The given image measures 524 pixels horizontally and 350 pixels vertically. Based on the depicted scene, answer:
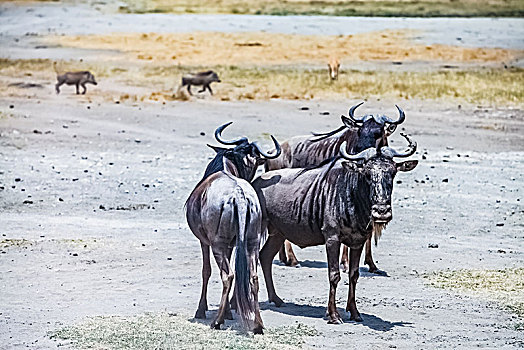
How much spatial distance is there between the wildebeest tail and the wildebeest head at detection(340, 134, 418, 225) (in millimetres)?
973

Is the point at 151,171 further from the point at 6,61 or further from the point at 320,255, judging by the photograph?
Answer: the point at 6,61

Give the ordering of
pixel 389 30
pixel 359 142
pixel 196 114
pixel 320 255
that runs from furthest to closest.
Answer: pixel 389 30 → pixel 196 114 → pixel 320 255 → pixel 359 142

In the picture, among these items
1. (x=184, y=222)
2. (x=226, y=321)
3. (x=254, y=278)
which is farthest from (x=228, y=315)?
(x=184, y=222)

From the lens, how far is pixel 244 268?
346 inches

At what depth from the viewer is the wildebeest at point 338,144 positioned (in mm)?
10953

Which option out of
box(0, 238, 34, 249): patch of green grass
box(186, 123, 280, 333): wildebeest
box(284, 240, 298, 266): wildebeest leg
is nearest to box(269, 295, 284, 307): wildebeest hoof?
box(186, 123, 280, 333): wildebeest

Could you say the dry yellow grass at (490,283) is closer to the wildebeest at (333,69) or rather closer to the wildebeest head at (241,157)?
the wildebeest head at (241,157)

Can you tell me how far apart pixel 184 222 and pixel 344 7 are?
40.9 meters

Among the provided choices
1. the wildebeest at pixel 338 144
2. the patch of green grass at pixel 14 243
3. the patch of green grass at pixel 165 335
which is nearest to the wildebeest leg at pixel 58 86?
the patch of green grass at pixel 14 243

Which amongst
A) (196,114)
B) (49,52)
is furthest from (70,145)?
(49,52)

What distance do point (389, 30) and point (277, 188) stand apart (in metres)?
35.8

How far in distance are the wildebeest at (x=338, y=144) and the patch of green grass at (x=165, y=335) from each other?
2.41 metres

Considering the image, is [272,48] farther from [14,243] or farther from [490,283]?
[490,283]

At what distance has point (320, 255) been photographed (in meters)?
12.4
